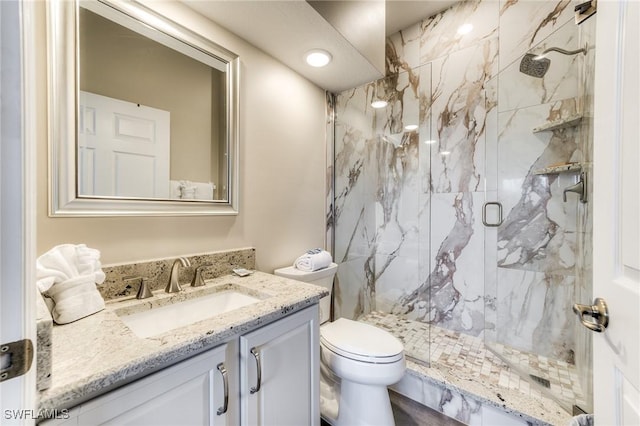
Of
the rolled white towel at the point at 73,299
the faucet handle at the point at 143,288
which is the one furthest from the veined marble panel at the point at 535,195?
the rolled white towel at the point at 73,299

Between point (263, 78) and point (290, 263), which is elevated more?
point (263, 78)

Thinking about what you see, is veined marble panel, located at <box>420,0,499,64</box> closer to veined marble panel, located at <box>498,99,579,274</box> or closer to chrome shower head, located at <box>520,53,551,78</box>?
chrome shower head, located at <box>520,53,551,78</box>

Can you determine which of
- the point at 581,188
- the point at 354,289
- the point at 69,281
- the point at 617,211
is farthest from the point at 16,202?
the point at 581,188

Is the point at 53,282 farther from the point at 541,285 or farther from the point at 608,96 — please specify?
the point at 541,285

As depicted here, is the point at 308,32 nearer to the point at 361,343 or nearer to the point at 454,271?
the point at 361,343

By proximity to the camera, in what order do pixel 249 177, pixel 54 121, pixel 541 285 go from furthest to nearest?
pixel 541 285
pixel 249 177
pixel 54 121

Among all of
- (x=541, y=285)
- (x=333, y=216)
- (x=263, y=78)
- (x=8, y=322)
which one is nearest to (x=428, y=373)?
(x=541, y=285)

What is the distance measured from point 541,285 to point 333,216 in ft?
4.90

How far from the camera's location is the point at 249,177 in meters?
1.48

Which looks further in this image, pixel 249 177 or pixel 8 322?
pixel 249 177

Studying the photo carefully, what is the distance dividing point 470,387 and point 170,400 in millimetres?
1500

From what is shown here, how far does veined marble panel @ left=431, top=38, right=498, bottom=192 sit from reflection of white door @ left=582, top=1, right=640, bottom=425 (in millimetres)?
1380

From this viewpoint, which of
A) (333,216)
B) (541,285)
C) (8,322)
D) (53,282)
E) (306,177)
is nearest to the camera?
(8,322)

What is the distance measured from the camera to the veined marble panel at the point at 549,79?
1.46 metres
